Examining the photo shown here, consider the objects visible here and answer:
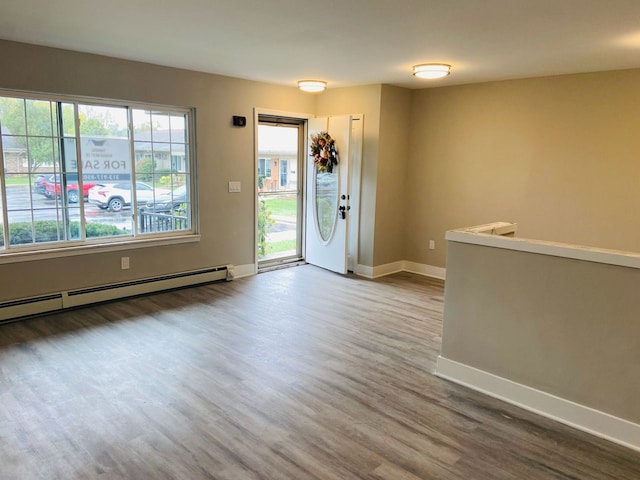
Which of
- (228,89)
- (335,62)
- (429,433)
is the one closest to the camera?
(429,433)

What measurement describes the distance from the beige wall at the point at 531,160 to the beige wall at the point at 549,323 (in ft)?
7.97

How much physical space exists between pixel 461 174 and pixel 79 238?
4.41 meters

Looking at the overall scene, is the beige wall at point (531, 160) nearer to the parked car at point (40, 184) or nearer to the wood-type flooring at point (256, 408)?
the wood-type flooring at point (256, 408)

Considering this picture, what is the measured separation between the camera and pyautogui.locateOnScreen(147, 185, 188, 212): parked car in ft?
16.8

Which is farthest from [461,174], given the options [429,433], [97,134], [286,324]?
[97,134]

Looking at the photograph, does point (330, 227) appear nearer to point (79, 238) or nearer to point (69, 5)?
point (79, 238)

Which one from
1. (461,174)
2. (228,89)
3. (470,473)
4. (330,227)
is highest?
(228,89)

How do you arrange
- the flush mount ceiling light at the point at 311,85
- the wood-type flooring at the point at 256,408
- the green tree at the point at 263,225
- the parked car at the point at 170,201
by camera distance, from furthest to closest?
1. the green tree at the point at 263,225
2. the flush mount ceiling light at the point at 311,85
3. the parked car at the point at 170,201
4. the wood-type flooring at the point at 256,408

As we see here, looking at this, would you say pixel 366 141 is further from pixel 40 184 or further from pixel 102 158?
pixel 40 184

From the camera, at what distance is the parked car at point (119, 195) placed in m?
4.62

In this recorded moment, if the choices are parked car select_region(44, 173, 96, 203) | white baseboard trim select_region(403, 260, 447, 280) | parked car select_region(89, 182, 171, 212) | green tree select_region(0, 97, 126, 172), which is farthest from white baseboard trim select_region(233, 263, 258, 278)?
green tree select_region(0, 97, 126, 172)

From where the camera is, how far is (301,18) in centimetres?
300

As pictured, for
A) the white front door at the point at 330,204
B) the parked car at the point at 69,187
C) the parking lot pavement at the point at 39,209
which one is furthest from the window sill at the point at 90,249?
the white front door at the point at 330,204

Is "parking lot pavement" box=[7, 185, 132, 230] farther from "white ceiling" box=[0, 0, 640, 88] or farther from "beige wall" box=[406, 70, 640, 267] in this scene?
"beige wall" box=[406, 70, 640, 267]
